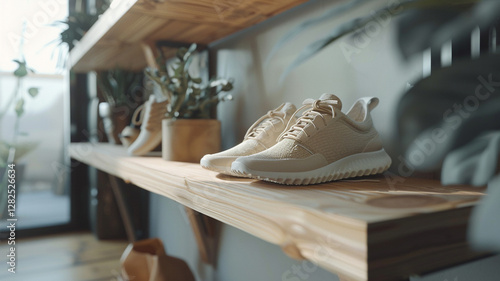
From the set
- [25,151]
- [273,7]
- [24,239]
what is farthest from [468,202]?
[24,239]

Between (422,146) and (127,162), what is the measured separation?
637 millimetres

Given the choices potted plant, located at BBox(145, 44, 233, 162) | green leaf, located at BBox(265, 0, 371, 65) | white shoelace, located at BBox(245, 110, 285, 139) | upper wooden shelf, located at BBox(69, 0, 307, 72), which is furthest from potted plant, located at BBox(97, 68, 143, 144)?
green leaf, located at BBox(265, 0, 371, 65)

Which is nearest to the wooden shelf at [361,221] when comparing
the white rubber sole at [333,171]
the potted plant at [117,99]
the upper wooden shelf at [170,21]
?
the white rubber sole at [333,171]

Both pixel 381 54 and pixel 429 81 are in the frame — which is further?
pixel 381 54

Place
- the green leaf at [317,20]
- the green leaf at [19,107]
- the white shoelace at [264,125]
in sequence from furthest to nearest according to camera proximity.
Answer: the green leaf at [19,107], the white shoelace at [264,125], the green leaf at [317,20]

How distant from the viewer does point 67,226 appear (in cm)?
198

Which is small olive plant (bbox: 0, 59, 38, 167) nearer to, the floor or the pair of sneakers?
the floor

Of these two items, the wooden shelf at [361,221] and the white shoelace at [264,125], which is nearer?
the wooden shelf at [361,221]

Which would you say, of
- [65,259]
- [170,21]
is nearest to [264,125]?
[170,21]

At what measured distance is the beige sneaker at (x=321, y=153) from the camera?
17.5 inches

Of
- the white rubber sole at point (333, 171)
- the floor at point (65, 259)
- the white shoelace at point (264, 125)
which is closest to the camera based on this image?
the white rubber sole at point (333, 171)

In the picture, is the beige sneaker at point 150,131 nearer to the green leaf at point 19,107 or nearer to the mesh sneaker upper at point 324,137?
the mesh sneaker upper at point 324,137

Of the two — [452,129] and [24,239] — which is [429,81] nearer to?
[452,129]

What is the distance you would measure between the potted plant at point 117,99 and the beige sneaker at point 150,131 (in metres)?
0.49
